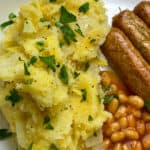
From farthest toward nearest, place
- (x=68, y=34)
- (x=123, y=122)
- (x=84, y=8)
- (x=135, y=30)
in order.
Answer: (x=135, y=30)
(x=123, y=122)
(x=84, y=8)
(x=68, y=34)

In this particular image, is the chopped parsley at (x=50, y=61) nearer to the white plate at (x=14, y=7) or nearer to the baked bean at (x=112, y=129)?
the white plate at (x=14, y=7)

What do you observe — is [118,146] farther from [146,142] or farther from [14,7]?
[14,7]

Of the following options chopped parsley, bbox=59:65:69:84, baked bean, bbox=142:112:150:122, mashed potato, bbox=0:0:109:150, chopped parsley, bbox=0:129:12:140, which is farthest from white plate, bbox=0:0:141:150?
baked bean, bbox=142:112:150:122

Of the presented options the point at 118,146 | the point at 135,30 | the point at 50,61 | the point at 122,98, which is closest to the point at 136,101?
the point at 122,98

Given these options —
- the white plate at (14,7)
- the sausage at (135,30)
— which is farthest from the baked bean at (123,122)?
the white plate at (14,7)

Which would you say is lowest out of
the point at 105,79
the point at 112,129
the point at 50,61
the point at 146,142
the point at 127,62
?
the point at 146,142

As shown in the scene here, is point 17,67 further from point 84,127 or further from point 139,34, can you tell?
point 139,34

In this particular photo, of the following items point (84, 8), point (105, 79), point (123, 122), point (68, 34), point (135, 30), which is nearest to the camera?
point (68, 34)
